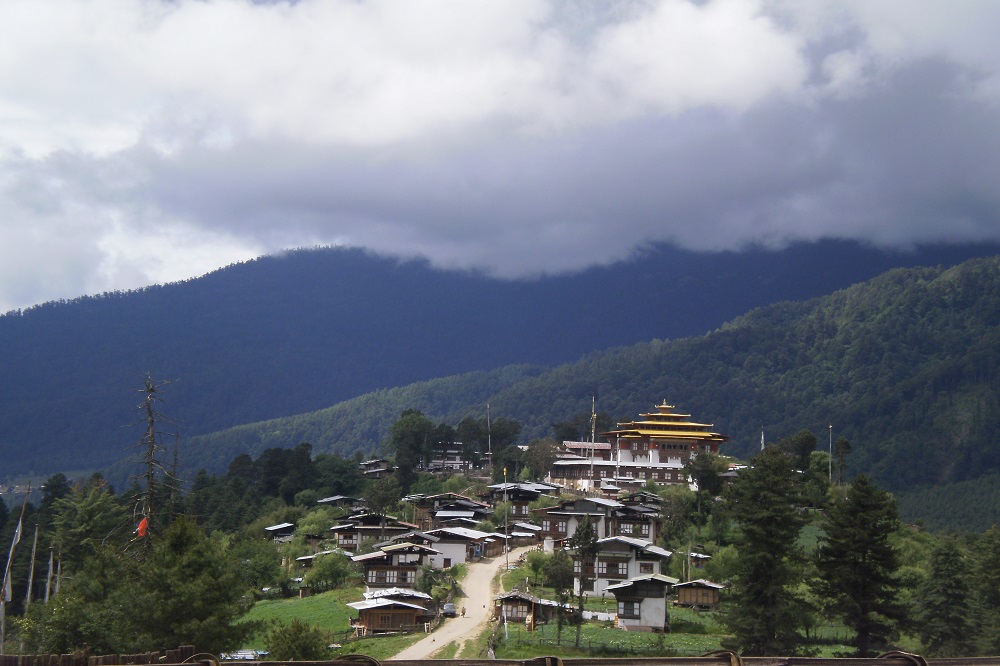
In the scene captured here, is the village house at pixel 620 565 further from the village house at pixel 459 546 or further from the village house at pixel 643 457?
the village house at pixel 643 457

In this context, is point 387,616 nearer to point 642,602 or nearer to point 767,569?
point 642,602

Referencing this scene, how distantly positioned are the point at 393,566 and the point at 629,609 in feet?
58.8

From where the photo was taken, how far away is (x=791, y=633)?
145ft

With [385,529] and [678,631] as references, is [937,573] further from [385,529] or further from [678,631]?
[385,529]

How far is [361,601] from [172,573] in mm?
28463

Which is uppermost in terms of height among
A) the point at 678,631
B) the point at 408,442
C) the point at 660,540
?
the point at 408,442

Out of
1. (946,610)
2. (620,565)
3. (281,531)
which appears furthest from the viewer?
(281,531)

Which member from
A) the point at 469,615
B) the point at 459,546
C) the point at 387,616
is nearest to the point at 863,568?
the point at 469,615

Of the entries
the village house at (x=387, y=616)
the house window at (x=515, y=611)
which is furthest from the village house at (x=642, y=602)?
the village house at (x=387, y=616)

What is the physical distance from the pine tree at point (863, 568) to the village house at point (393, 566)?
31016 millimetres

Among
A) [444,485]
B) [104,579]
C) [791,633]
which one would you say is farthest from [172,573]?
[444,485]

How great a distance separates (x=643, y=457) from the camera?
4107 inches

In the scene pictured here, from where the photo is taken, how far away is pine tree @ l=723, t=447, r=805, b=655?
4409 centimetres

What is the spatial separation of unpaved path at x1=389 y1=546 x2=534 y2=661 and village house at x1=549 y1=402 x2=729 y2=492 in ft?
76.8
